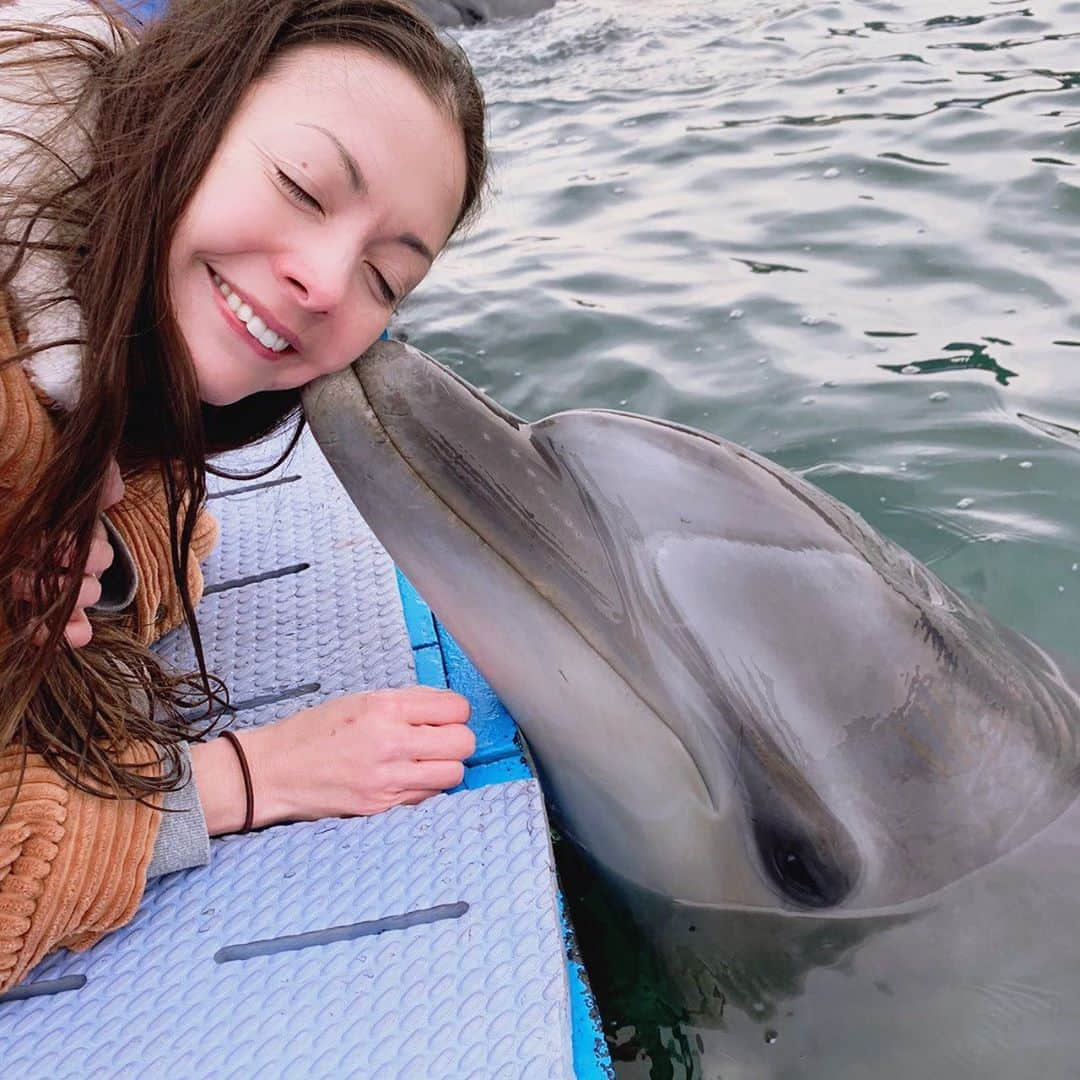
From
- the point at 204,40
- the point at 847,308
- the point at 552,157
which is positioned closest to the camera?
the point at 204,40

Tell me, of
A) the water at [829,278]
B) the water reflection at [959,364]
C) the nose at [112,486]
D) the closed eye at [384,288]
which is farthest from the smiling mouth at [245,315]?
the water reflection at [959,364]

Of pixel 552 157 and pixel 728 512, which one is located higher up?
pixel 728 512

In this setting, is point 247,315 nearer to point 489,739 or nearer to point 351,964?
point 489,739

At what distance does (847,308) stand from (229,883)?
4.61 meters

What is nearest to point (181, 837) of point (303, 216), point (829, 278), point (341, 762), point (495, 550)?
point (341, 762)

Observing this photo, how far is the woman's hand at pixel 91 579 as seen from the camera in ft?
8.77

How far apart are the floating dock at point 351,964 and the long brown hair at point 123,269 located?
32 cm

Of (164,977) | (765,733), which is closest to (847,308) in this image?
(765,733)

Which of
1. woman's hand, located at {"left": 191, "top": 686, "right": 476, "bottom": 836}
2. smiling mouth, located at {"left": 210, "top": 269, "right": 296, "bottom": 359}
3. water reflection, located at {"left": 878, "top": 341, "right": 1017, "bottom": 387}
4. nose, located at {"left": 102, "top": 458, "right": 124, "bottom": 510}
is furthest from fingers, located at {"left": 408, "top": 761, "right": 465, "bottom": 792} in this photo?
water reflection, located at {"left": 878, "top": 341, "right": 1017, "bottom": 387}

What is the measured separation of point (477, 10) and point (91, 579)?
45.0 ft

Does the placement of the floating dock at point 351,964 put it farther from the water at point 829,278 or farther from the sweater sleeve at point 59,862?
the water at point 829,278

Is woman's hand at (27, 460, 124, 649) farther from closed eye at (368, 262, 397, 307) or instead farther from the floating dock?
closed eye at (368, 262, 397, 307)

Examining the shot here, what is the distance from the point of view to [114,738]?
282 centimetres

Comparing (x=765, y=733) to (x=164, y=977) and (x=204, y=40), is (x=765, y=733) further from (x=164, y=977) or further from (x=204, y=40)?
(x=204, y=40)
